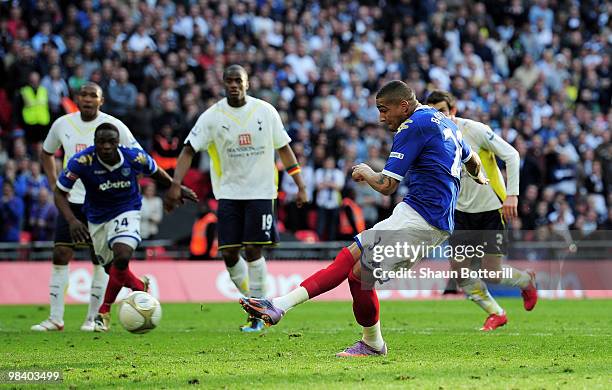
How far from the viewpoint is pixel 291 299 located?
8.69 metres

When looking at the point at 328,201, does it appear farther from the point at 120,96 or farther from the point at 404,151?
the point at 404,151

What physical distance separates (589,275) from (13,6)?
12709 mm

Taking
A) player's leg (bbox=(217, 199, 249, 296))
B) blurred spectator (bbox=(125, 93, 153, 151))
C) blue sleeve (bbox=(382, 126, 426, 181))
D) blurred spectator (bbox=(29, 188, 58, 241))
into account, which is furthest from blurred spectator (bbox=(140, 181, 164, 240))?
blue sleeve (bbox=(382, 126, 426, 181))

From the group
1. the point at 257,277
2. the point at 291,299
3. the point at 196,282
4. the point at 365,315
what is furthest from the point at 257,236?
the point at 196,282

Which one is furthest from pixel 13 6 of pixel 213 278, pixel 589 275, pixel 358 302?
pixel 358 302

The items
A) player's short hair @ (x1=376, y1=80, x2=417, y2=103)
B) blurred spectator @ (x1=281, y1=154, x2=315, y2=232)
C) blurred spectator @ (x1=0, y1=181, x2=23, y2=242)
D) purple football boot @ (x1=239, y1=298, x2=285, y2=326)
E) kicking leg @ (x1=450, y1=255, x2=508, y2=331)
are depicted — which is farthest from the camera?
blurred spectator @ (x1=281, y1=154, x2=315, y2=232)

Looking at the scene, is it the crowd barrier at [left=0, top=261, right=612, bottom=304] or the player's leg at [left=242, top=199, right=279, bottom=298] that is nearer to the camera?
the player's leg at [left=242, top=199, right=279, bottom=298]

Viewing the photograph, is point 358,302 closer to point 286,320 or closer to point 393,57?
point 286,320

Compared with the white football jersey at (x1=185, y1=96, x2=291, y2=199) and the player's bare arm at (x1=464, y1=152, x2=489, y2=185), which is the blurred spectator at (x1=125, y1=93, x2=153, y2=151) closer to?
the white football jersey at (x1=185, y1=96, x2=291, y2=199)

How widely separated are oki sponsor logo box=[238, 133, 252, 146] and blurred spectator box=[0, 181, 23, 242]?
7550 millimetres

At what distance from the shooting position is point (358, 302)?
8883 millimetres

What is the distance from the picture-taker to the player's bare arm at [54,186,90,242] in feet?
38.7

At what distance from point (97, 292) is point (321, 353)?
4.39m

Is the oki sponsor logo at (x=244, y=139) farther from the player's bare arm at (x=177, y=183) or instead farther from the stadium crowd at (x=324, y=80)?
the stadium crowd at (x=324, y=80)
